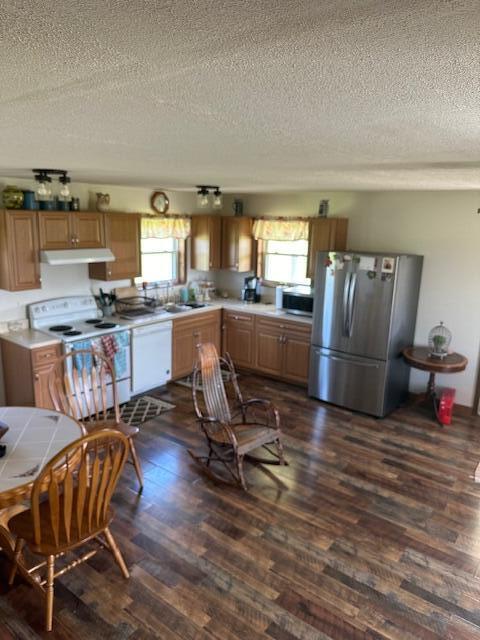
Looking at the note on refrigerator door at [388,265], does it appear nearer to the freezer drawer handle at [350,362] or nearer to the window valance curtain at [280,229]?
the freezer drawer handle at [350,362]

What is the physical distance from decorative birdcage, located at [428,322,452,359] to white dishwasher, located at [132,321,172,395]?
294 cm

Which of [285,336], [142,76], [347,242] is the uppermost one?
[142,76]

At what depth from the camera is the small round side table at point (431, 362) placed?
4555 mm

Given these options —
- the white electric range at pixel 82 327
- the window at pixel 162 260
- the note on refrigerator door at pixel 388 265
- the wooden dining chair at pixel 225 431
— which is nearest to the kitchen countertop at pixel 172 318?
the white electric range at pixel 82 327

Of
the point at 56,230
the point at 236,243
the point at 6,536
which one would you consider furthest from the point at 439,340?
the point at 6,536

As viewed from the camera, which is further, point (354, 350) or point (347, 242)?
point (347, 242)

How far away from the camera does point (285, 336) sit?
565cm

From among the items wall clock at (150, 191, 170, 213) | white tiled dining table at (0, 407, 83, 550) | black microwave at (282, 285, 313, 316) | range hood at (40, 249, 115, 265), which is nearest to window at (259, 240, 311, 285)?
black microwave at (282, 285, 313, 316)

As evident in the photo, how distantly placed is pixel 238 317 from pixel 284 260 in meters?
1.01

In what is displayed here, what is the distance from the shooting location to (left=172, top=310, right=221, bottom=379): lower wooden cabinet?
557 cm

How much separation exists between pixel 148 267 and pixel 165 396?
5.61 feet

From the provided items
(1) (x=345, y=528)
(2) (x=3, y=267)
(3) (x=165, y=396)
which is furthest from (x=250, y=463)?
(2) (x=3, y=267)

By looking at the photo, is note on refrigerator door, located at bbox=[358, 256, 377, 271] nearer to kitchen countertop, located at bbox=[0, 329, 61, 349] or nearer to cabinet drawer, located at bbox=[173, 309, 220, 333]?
cabinet drawer, located at bbox=[173, 309, 220, 333]

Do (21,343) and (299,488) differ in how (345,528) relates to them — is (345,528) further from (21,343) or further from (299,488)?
(21,343)
